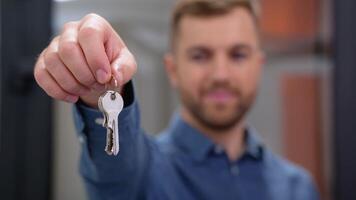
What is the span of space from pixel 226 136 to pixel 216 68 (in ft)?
0.58

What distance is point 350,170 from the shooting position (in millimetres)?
1325

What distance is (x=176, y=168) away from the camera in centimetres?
A: 96

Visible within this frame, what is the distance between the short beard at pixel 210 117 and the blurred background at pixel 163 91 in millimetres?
157

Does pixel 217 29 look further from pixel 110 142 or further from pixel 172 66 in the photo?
pixel 110 142

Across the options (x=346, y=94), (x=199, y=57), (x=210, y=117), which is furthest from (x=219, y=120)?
(x=346, y=94)

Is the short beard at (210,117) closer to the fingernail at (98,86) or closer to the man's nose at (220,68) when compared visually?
the man's nose at (220,68)

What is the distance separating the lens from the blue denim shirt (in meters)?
0.65

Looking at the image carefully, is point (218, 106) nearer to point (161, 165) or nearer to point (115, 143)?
point (161, 165)

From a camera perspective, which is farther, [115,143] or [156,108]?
[156,108]

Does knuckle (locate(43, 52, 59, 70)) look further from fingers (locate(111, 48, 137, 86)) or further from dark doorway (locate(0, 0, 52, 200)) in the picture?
dark doorway (locate(0, 0, 52, 200))

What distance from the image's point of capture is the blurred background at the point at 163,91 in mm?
1230

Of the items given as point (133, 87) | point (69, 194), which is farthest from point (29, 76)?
point (133, 87)

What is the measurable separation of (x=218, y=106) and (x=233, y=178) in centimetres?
16

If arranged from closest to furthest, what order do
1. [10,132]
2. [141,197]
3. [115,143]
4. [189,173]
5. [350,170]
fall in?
1. [115,143]
2. [141,197]
3. [189,173]
4. [10,132]
5. [350,170]
